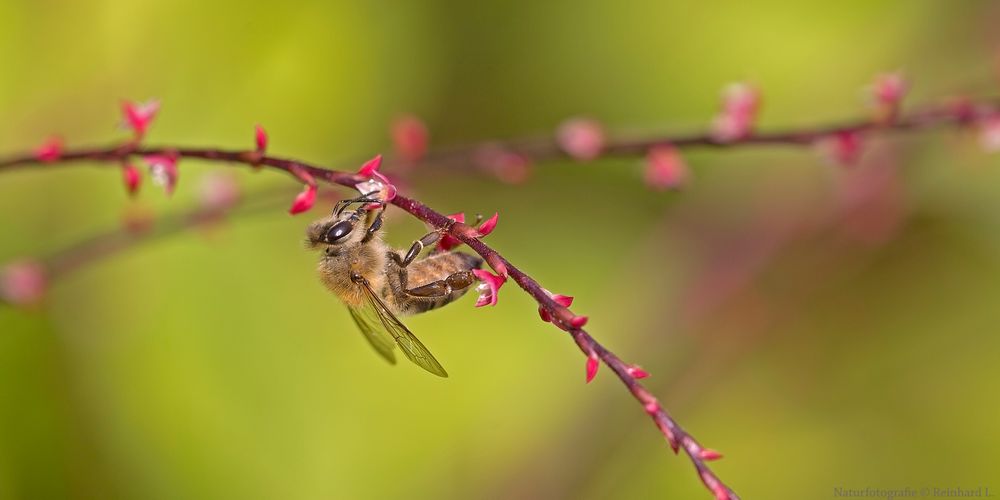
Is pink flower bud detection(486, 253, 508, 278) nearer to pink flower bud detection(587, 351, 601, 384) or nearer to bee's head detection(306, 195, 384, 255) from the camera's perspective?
pink flower bud detection(587, 351, 601, 384)

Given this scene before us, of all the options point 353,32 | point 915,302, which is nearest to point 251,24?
point 353,32

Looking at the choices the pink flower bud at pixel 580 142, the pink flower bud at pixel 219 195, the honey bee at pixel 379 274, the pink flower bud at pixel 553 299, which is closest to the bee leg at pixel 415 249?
the honey bee at pixel 379 274

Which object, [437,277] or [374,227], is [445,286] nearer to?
[437,277]

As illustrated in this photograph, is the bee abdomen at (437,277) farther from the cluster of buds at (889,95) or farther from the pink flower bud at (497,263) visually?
the cluster of buds at (889,95)

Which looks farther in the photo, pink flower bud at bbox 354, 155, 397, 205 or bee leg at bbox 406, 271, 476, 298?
bee leg at bbox 406, 271, 476, 298

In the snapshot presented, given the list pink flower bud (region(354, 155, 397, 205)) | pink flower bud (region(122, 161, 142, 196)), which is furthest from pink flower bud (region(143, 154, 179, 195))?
pink flower bud (region(354, 155, 397, 205))

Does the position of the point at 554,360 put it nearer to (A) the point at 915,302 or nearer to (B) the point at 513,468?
(B) the point at 513,468

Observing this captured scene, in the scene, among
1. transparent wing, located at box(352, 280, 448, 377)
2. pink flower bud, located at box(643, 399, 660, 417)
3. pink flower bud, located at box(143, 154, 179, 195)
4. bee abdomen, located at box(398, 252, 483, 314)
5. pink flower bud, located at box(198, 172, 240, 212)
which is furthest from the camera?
pink flower bud, located at box(198, 172, 240, 212)

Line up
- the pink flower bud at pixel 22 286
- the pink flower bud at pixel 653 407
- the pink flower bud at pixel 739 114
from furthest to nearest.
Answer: the pink flower bud at pixel 22 286 < the pink flower bud at pixel 739 114 < the pink flower bud at pixel 653 407
